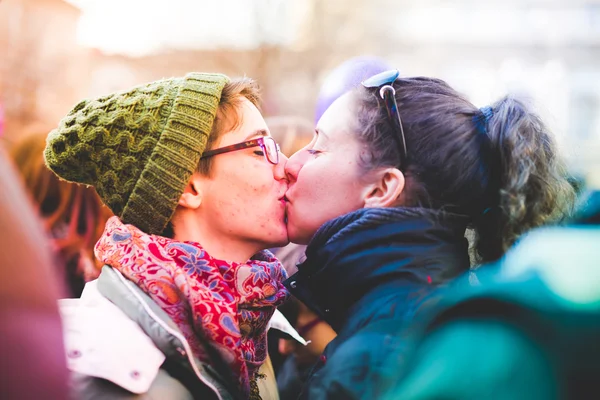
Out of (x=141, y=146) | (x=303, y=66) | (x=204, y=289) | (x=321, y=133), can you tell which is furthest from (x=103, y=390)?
(x=303, y=66)

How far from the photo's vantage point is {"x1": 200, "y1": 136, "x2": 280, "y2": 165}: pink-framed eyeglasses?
236 centimetres

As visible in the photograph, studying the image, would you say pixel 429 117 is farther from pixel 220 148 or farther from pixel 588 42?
pixel 588 42

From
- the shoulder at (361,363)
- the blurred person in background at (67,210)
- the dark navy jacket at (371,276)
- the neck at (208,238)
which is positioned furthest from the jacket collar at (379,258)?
the blurred person in background at (67,210)

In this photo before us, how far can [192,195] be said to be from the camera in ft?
7.61

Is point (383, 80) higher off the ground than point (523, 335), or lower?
higher

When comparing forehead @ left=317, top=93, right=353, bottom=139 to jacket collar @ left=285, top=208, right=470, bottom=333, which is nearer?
jacket collar @ left=285, top=208, right=470, bottom=333

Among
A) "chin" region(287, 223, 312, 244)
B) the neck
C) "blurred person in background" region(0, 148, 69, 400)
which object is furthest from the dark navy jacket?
"blurred person in background" region(0, 148, 69, 400)

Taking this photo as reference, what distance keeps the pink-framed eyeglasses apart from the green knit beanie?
10cm

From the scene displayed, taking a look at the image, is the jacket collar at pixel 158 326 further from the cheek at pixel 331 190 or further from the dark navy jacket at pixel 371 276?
the cheek at pixel 331 190

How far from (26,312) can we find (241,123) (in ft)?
5.56

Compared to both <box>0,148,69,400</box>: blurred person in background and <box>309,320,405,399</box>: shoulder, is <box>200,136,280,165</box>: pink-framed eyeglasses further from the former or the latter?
<box>0,148,69,400</box>: blurred person in background

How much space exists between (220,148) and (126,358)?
1.03m

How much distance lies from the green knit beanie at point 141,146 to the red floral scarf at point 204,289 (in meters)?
0.14

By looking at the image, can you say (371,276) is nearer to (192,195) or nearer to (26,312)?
(192,195)
